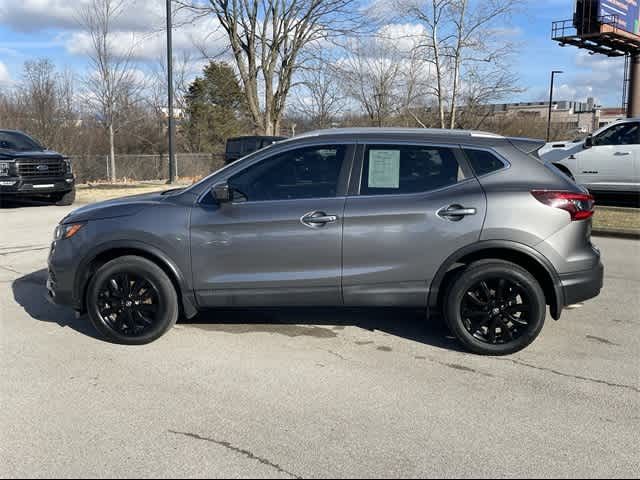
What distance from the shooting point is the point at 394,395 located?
3.84 m

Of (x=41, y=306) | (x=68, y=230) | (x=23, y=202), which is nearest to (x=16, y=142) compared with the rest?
(x=23, y=202)

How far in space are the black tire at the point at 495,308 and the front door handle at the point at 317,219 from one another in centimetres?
111

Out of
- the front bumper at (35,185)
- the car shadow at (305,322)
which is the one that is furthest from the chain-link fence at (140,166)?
the car shadow at (305,322)

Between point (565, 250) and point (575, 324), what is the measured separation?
4.24 feet

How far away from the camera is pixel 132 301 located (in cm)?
472

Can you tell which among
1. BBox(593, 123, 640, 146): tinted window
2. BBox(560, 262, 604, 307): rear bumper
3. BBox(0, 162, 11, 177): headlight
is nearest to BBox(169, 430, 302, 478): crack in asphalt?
BBox(560, 262, 604, 307): rear bumper

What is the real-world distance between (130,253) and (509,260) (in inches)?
124

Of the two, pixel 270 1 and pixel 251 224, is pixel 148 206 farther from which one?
pixel 270 1

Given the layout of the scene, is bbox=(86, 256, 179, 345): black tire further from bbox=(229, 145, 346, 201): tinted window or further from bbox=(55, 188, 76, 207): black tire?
bbox=(55, 188, 76, 207): black tire

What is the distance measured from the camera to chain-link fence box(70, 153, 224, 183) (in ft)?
86.4

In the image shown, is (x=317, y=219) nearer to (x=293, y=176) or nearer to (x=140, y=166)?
(x=293, y=176)

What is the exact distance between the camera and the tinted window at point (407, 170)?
4535 millimetres

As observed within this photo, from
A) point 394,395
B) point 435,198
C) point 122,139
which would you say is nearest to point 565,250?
point 435,198

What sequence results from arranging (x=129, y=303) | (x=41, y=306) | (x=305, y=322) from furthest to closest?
1. (x=41, y=306)
2. (x=305, y=322)
3. (x=129, y=303)
